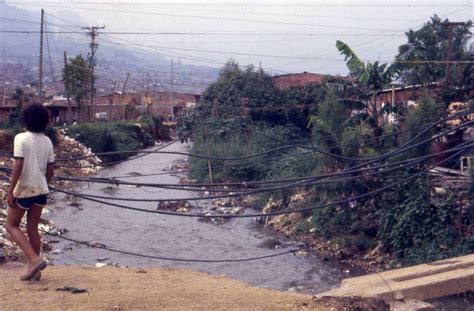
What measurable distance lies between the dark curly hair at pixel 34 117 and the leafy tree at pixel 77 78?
119 ft

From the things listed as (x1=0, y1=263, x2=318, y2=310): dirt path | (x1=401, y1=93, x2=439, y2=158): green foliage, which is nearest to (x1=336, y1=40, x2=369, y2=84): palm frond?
(x1=401, y1=93, x2=439, y2=158): green foliage

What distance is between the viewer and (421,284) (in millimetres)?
6684

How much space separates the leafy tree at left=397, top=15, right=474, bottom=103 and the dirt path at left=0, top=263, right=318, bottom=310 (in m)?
12.5

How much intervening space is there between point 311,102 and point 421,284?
75.8 ft

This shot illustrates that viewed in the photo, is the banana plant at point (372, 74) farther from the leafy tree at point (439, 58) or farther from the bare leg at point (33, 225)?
the bare leg at point (33, 225)

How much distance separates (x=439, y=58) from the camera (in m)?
25.8

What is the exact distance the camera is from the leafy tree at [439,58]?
62.7ft

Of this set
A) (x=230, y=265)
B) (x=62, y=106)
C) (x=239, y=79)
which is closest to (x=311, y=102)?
(x=239, y=79)

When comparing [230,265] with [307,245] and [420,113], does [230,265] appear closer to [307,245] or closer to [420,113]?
[307,245]

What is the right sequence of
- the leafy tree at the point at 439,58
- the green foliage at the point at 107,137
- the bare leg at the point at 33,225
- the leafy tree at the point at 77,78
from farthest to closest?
the leafy tree at the point at 77,78, the green foliage at the point at 107,137, the leafy tree at the point at 439,58, the bare leg at the point at 33,225

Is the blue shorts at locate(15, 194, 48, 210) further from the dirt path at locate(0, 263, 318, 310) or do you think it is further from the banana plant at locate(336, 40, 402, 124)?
the banana plant at locate(336, 40, 402, 124)

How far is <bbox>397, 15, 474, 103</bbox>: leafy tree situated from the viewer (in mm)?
19125

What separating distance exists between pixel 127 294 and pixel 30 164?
1.38 m

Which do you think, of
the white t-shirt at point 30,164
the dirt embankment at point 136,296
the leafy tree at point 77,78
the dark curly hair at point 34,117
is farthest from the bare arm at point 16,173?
the leafy tree at point 77,78
